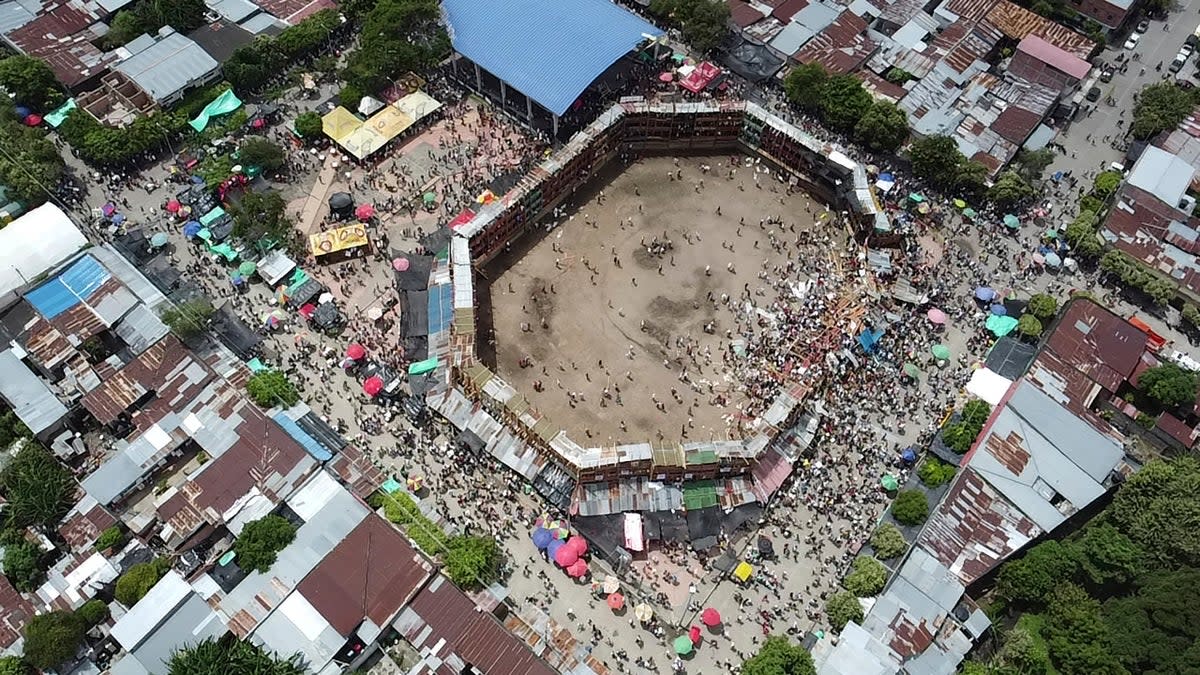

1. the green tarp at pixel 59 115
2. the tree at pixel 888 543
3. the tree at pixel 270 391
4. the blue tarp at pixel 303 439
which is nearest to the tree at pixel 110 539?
the tree at pixel 270 391

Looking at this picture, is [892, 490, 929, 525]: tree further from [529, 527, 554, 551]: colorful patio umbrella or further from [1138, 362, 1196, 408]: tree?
[529, 527, 554, 551]: colorful patio umbrella

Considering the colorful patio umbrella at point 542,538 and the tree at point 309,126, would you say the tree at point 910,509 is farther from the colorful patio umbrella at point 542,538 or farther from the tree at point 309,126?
the tree at point 309,126

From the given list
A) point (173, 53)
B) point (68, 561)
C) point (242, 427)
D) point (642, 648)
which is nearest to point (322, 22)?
point (173, 53)

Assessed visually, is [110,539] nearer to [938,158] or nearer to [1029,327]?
[1029,327]

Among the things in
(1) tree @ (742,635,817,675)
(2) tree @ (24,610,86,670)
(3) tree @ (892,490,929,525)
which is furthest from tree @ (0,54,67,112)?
(3) tree @ (892,490,929,525)

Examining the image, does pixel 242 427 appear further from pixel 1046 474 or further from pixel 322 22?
pixel 1046 474

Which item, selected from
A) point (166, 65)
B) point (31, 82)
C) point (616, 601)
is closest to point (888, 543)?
point (616, 601)
